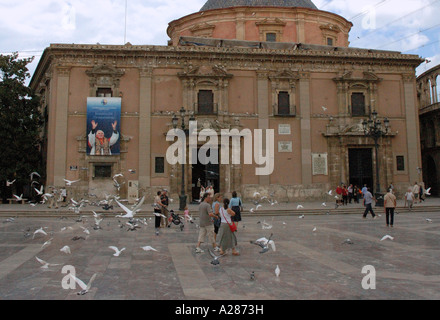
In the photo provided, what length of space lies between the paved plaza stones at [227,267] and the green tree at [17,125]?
15.9 metres

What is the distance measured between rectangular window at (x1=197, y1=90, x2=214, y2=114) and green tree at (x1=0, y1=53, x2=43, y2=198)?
39.2ft

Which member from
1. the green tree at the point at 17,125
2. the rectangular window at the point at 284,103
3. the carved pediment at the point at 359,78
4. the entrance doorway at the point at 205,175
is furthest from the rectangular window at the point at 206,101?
the green tree at the point at 17,125

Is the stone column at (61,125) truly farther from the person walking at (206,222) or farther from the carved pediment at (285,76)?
the person walking at (206,222)

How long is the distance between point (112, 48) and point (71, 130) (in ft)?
19.3

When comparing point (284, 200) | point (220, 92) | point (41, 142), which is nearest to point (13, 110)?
point (41, 142)

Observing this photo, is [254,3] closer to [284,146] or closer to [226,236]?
[284,146]

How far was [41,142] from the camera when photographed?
29.6 meters

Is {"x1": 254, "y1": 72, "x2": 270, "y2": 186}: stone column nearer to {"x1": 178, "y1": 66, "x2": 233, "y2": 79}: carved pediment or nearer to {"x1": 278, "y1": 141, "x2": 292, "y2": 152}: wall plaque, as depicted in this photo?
{"x1": 278, "y1": 141, "x2": 292, "y2": 152}: wall plaque

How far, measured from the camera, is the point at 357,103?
28.1 metres

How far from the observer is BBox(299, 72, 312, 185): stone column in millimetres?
26844

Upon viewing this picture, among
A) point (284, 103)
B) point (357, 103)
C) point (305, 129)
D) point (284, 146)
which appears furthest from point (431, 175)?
point (284, 103)

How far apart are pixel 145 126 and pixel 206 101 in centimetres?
439

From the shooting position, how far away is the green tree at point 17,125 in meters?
26.9

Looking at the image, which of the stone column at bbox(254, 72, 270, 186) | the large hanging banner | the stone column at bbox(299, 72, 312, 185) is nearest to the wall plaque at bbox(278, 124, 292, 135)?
the stone column at bbox(254, 72, 270, 186)
